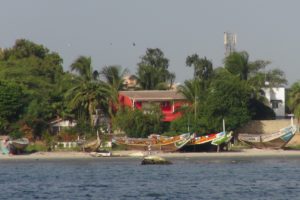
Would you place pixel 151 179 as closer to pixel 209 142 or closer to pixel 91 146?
pixel 91 146

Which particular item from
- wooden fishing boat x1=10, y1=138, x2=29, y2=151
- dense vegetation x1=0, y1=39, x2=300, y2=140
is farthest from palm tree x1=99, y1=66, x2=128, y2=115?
wooden fishing boat x1=10, y1=138, x2=29, y2=151

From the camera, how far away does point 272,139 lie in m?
83.1

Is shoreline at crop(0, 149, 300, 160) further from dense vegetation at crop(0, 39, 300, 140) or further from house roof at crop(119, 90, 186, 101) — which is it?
house roof at crop(119, 90, 186, 101)

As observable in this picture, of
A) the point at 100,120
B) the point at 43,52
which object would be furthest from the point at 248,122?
the point at 43,52

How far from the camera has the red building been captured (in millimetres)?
93025

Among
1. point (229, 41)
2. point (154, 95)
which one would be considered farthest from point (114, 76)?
point (229, 41)

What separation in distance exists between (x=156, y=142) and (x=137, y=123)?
15.5 feet

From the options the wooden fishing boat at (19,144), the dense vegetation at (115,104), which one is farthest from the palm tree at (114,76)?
the wooden fishing boat at (19,144)

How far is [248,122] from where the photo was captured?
8819cm

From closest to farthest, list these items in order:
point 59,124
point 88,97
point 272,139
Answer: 1. point 272,139
2. point 88,97
3. point 59,124

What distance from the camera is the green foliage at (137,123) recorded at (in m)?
85.4

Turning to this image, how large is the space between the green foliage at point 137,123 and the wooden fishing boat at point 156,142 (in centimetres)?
393

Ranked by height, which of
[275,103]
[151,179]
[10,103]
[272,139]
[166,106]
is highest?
[275,103]

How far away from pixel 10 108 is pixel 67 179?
26877 mm
